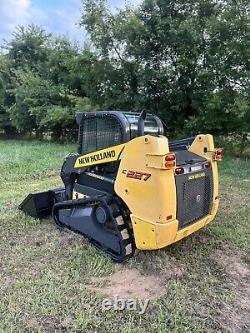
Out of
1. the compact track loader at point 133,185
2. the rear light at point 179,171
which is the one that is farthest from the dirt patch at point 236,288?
the rear light at point 179,171

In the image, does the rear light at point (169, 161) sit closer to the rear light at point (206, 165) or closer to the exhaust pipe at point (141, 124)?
the exhaust pipe at point (141, 124)

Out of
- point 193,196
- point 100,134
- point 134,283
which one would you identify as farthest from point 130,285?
point 100,134

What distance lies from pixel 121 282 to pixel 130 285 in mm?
97

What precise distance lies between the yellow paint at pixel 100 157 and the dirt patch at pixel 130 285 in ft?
3.76

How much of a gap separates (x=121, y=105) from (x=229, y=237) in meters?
8.17

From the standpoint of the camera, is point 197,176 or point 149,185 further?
point 197,176

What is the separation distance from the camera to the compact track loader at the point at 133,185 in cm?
305

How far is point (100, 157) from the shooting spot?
3707 mm

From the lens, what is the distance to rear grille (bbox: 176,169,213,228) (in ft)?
10.6

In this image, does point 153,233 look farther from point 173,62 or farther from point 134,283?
point 173,62

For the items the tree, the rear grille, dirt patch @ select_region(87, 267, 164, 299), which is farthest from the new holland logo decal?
the tree

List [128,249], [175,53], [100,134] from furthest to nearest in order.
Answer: [175,53] → [100,134] → [128,249]

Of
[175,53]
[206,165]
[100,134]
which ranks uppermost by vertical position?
[175,53]

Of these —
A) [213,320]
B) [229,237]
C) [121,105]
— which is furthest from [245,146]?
[213,320]
